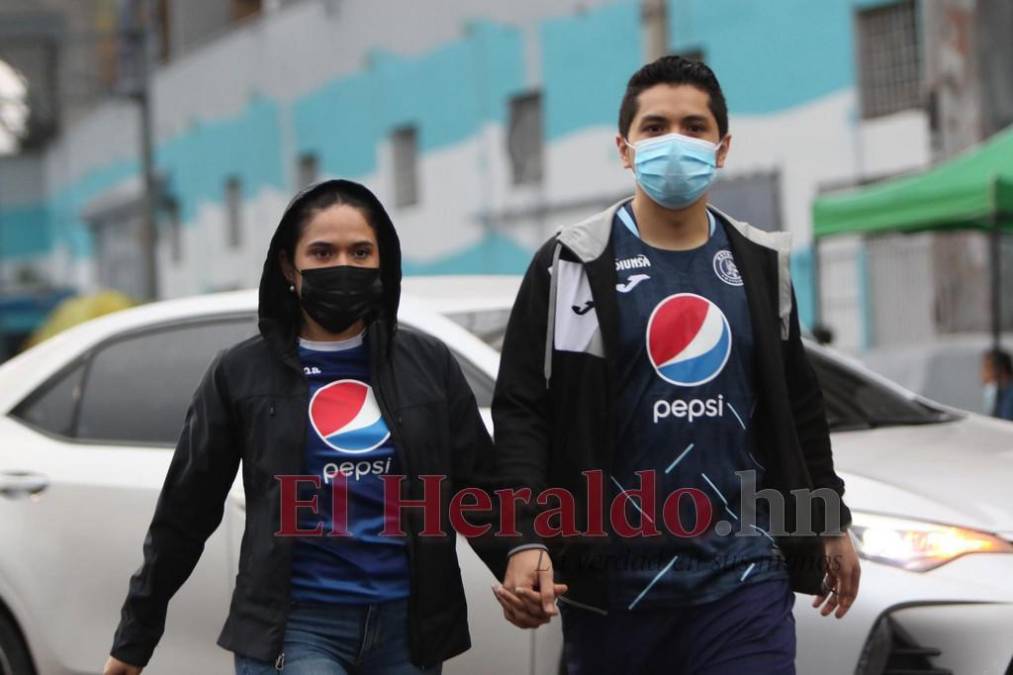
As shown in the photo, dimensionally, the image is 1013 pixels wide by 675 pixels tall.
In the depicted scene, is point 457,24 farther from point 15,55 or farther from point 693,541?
point 15,55

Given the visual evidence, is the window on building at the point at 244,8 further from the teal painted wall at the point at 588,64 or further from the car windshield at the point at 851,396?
the car windshield at the point at 851,396

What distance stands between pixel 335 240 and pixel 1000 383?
7.77 metres

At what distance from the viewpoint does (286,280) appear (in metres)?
3.24

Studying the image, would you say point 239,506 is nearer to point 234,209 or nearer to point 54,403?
point 54,403

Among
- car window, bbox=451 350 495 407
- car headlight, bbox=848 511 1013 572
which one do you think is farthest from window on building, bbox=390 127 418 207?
car headlight, bbox=848 511 1013 572

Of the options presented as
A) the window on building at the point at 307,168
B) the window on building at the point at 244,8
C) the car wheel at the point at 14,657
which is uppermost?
the window on building at the point at 244,8

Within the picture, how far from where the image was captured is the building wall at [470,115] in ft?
53.2

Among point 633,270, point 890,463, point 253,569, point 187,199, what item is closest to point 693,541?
point 633,270

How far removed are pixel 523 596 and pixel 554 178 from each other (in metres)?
17.5

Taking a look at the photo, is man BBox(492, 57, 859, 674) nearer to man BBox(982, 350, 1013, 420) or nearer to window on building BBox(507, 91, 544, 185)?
man BBox(982, 350, 1013, 420)

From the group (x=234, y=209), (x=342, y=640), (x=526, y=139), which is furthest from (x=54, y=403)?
(x=234, y=209)

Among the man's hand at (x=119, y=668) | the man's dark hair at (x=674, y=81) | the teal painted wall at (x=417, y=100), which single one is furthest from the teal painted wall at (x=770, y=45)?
the man's hand at (x=119, y=668)

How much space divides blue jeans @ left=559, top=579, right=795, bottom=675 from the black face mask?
0.77 meters

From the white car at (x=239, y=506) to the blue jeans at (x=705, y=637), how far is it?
3.08ft
